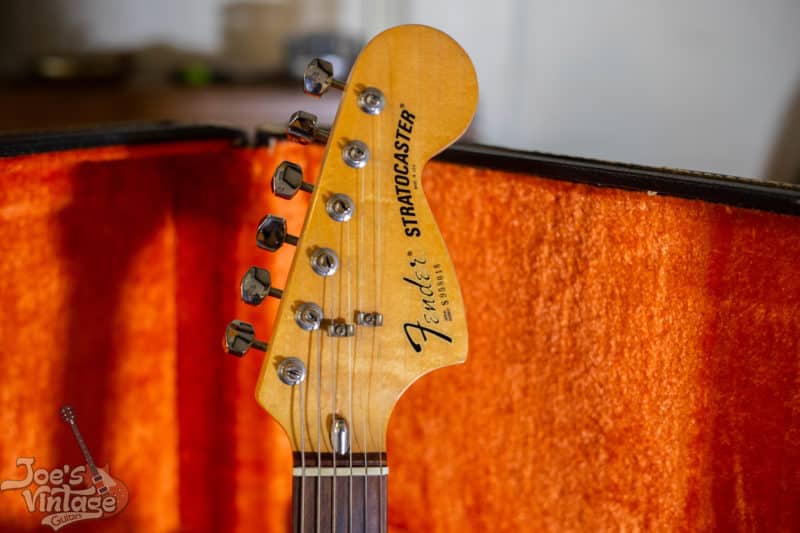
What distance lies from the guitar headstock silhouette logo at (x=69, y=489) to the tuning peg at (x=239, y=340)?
23cm

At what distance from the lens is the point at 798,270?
0.46 meters

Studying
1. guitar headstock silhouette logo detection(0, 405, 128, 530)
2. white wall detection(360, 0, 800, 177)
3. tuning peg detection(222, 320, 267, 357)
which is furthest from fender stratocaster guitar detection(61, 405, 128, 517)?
white wall detection(360, 0, 800, 177)

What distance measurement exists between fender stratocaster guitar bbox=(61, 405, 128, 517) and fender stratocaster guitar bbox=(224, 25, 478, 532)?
229mm

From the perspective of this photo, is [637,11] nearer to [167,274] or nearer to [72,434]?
[167,274]

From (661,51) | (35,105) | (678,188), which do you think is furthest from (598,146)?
(678,188)

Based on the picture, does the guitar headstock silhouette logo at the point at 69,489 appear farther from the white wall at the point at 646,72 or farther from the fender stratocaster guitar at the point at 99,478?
the white wall at the point at 646,72

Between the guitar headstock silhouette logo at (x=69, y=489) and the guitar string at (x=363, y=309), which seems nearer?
the guitar string at (x=363, y=309)

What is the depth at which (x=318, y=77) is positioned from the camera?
504mm

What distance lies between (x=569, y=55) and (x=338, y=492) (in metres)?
1.81

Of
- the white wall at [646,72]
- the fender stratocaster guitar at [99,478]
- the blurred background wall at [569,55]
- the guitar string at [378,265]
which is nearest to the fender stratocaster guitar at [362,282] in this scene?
the guitar string at [378,265]

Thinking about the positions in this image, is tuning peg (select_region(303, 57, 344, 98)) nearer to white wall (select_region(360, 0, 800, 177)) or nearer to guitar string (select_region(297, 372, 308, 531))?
guitar string (select_region(297, 372, 308, 531))

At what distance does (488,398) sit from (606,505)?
127 mm

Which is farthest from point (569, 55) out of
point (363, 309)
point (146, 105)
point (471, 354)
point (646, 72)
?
point (363, 309)

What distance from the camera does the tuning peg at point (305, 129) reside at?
53 cm
